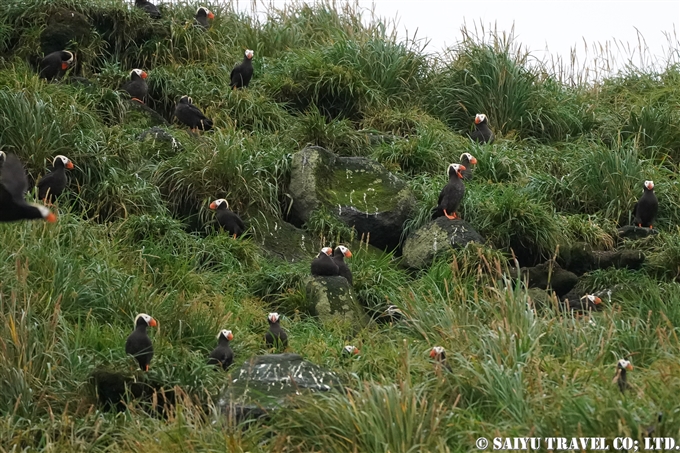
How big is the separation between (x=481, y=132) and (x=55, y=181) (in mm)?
5058

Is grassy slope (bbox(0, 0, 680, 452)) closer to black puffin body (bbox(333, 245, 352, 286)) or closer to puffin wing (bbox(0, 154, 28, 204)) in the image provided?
black puffin body (bbox(333, 245, 352, 286))

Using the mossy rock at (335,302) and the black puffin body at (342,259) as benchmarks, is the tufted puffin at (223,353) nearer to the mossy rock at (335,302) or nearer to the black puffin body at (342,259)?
the mossy rock at (335,302)

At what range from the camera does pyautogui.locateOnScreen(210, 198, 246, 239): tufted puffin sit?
10125mm

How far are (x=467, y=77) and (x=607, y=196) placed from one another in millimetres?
2973

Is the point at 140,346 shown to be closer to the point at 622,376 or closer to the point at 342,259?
the point at 342,259

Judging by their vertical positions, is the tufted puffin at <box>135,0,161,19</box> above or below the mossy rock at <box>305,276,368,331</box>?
above

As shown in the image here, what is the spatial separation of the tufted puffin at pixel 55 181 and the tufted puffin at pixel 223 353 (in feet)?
9.70

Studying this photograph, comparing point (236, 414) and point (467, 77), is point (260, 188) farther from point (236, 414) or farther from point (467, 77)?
point (236, 414)

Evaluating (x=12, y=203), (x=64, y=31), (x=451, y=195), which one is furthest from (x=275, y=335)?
(x=64, y=31)

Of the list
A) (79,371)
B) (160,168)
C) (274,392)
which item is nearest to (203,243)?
(160,168)

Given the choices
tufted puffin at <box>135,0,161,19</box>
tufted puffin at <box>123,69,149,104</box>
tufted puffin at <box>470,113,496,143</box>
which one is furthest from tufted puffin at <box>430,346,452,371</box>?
tufted puffin at <box>135,0,161,19</box>

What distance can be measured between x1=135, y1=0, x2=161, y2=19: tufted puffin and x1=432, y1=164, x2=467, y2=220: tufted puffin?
497cm

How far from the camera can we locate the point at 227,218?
10125mm

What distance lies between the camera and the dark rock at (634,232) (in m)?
10.4
